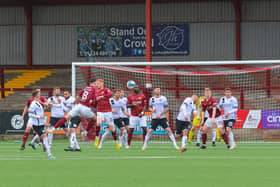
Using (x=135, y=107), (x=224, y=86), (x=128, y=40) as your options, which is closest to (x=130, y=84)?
(x=224, y=86)

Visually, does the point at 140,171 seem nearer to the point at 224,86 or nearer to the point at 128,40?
the point at 224,86

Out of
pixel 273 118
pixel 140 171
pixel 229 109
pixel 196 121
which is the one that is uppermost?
pixel 229 109

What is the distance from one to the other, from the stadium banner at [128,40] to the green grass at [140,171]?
26.8 metres

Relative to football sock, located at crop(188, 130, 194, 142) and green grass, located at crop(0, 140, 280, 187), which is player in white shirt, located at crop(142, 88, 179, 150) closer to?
green grass, located at crop(0, 140, 280, 187)

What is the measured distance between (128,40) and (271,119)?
1723cm

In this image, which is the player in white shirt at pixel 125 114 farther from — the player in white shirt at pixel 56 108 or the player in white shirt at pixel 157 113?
the player in white shirt at pixel 56 108

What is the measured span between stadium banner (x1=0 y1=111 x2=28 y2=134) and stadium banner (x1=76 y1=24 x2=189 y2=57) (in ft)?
45.8

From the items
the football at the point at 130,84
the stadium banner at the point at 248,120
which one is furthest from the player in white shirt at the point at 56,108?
the stadium banner at the point at 248,120

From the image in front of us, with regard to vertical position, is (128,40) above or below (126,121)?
above

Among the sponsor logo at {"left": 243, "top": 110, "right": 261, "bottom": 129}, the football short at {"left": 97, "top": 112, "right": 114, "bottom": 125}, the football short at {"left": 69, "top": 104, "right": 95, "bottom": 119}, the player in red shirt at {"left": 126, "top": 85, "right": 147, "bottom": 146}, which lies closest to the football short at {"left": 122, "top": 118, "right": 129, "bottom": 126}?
the player in red shirt at {"left": 126, "top": 85, "right": 147, "bottom": 146}

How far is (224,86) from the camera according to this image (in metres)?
31.2

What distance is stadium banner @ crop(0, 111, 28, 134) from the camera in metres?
32.2

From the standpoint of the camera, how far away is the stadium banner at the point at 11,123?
106 ft

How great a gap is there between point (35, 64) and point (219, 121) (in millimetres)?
24886
